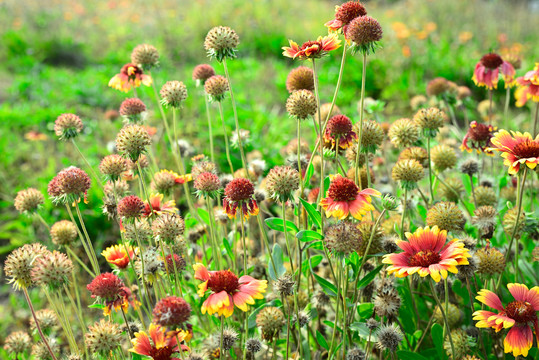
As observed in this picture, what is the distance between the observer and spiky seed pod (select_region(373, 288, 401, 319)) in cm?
167

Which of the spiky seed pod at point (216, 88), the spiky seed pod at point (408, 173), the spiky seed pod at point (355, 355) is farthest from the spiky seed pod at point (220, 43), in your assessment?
the spiky seed pod at point (355, 355)

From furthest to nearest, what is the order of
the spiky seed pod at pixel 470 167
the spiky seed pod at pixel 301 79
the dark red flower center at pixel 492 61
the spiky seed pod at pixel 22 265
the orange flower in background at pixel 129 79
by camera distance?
the dark red flower center at pixel 492 61
the orange flower in background at pixel 129 79
the spiky seed pod at pixel 470 167
the spiky seed pod at pixel 301 79
the spiky seed pod at pixel 22 265

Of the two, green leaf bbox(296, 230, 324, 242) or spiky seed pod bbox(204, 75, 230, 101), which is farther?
spiky seed pod bbox(204, 75, 230, 101)

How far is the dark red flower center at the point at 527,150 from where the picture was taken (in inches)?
62.2

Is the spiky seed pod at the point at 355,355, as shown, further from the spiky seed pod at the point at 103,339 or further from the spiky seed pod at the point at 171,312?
the spiky seed pod at the point at 103,339

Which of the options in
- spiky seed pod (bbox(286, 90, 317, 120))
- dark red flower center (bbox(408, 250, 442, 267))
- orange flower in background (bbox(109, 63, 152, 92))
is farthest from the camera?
orange flower in background (bbox(109, 63, 152, 92))

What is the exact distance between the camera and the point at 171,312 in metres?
1.28

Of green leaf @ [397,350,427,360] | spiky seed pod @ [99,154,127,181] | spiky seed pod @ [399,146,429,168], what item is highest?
spiky seed pod @ [99,154,127,181]

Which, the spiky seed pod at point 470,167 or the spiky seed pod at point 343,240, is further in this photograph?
the spiky seed pod at point 470,167

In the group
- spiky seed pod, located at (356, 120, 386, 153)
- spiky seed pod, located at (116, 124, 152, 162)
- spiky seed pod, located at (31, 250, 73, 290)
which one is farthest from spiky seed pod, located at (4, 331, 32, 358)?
spiky seed pod, located at (356, 120, 386, 153)

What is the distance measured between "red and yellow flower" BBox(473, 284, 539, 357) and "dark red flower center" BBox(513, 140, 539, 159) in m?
0.45

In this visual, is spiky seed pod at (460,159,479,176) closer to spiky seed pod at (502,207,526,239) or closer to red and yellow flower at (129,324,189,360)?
spiky seed pod at (502,207,526,239)

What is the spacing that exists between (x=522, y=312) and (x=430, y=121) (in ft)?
3.15

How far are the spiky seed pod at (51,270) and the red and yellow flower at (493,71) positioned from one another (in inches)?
90.6
